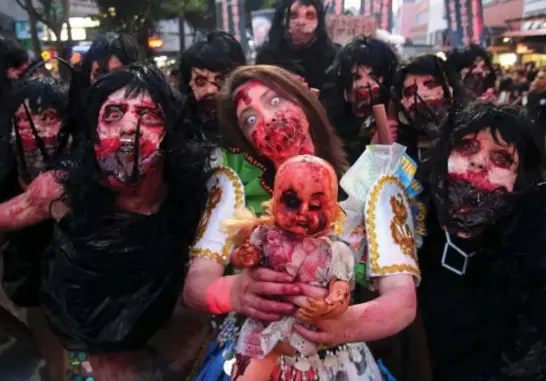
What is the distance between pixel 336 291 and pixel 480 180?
671mm

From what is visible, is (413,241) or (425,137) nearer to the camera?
(413,241)

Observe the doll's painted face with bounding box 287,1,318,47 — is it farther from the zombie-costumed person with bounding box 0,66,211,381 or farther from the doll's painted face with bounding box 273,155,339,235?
the doll's painted face with bounding box 273,155,339,235

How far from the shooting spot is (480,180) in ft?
6.13

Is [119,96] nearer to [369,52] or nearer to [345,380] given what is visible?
[345,380]

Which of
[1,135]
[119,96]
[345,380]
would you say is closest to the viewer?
[345,380]

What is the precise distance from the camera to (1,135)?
8.77 ft

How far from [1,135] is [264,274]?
5.39 ft

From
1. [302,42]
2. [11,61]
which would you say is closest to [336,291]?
[302,42]

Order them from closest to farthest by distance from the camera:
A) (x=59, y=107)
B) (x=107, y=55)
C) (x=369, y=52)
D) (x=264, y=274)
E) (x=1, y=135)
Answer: (x=264, y=274) → (x=59, y=107) → (x=1, y=135) → (x=369, y=52) → (x=107, y=55)

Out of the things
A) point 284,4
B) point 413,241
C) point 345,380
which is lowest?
point 345,380

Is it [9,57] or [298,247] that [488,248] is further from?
[9,57]

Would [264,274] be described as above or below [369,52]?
below

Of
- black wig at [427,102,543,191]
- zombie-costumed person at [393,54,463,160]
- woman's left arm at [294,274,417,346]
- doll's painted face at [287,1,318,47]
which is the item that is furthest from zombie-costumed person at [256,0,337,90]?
woman's left arm at [294,274,417,346]

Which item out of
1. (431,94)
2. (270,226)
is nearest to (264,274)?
(270,226)
